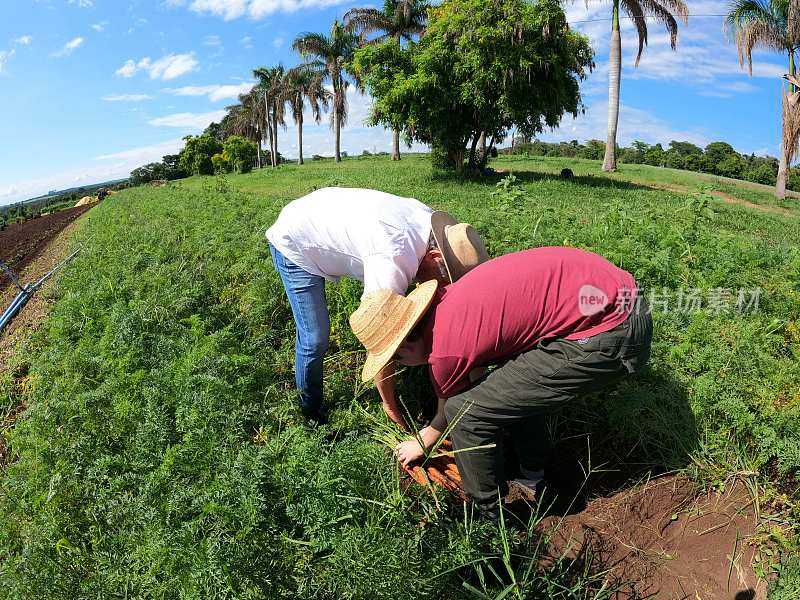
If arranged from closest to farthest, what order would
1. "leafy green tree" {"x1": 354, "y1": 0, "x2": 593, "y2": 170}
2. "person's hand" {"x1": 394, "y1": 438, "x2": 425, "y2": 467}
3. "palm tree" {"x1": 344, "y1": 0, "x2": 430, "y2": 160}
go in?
1. "person's hand" {"x1": 394, "y1": 438, "x2": 425, "y2": 467}
2. "leafy green tree" {"x1": 354, "y1": 0, "x2": 593, "y2": 170}
3. "palm tree" {"x1": 344, "y1": 0, "x2": 430, "y2": 160}

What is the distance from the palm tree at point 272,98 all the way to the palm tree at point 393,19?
43.4ft

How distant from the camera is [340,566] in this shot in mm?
1999

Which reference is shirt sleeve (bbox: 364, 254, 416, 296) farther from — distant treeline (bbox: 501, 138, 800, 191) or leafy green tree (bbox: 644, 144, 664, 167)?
leafy green tree (bbox: 644, 144, 664, 167)

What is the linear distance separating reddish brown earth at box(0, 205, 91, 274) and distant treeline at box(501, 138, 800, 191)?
28966mm

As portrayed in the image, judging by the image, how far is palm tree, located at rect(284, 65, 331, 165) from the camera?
1385 inches

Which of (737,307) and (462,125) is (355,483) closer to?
(737,307)

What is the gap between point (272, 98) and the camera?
4006 cm

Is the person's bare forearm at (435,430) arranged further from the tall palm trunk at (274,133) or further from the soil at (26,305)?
the tall palm trunk at (274,133)

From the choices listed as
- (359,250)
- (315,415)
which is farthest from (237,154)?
(359,250)

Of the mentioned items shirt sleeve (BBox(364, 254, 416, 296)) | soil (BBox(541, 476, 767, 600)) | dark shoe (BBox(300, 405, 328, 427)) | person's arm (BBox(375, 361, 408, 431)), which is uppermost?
shirt sleeve (BBox(364, 254, 416, 296))

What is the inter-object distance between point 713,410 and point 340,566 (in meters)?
2.15

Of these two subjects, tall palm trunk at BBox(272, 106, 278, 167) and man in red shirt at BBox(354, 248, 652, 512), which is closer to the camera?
man in red shirt at BBox(354, 248, 652, 512)

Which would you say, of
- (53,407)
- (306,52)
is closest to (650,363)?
(53,407)

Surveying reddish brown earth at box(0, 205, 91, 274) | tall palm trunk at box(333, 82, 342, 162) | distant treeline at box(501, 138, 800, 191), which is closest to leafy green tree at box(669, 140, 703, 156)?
distant treeline at box(501, 138, 800, 191)
